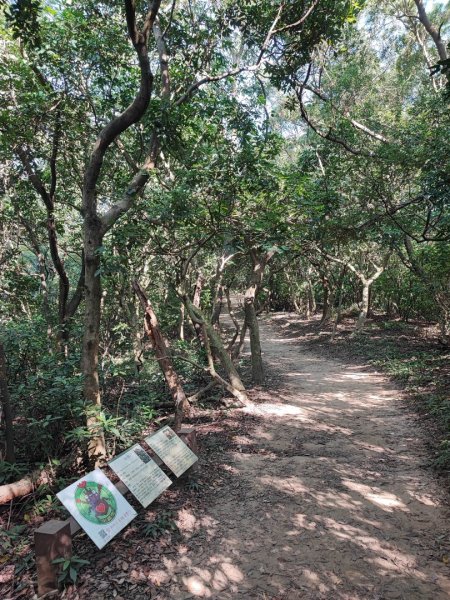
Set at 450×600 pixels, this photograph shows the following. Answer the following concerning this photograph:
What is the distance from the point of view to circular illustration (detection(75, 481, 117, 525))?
3.49 metres

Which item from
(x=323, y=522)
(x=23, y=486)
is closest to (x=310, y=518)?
(x=323, y=522)

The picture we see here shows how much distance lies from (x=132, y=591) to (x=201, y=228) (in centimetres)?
504

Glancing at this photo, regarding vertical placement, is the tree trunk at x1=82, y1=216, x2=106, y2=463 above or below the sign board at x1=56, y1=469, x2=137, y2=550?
above

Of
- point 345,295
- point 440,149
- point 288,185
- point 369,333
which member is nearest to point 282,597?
point 288,185

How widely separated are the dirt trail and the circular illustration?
2.51ft

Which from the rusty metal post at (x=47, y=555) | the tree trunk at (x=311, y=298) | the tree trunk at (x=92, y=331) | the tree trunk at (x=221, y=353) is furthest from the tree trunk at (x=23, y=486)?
the tree trunk at (x=311, y=298)

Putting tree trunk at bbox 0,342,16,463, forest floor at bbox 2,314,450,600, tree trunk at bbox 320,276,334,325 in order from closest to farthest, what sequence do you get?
1. forest floor at bbox 2,314,450,600
2. tree trunk at bbox 0,342,16,463
3. tree trunk at bbox 320,276,334,325

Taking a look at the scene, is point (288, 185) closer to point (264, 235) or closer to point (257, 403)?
point (264, 235)

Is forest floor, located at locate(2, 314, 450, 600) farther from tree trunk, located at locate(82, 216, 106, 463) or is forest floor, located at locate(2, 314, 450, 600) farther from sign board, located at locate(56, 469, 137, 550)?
tree trunk, located at locate(82, 216, 106, 463)

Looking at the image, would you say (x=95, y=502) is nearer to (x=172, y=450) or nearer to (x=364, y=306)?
(x=172, y=450)

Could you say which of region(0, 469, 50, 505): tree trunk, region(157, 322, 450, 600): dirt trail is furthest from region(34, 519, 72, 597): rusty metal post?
region(0, 469, 50, 505): tree trunk

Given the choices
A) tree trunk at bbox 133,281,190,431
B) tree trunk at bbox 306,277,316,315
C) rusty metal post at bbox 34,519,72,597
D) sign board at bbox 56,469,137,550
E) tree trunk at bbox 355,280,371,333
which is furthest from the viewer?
tree trunk at bbox 306,277,316,315

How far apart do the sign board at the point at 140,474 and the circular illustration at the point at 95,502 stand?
23 cm

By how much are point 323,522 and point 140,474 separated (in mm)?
2123
